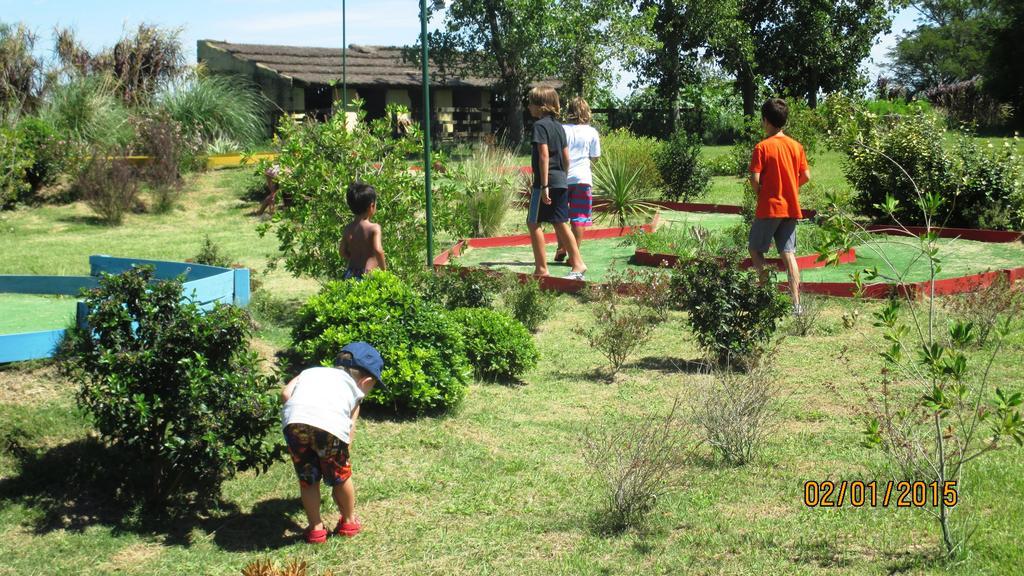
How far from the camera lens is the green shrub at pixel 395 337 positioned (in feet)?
20.7

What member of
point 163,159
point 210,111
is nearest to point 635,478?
point 163,159

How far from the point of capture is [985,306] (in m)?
7.97

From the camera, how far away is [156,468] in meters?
5.07

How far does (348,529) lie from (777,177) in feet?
17.2

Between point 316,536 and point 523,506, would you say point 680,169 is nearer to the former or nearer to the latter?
point 523,506

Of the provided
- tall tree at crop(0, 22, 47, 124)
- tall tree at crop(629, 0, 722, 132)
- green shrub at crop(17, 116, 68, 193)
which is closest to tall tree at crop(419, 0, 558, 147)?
tall tree at crop(629, 0, 722, 132)

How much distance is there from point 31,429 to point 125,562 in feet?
4.81

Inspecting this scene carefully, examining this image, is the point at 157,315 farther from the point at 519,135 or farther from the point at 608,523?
the point at 519,135

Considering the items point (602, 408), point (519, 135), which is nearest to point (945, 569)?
point (602, 408)

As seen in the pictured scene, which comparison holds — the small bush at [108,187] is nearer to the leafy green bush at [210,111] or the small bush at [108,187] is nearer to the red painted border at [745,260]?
the leafy green bush at [210,111]

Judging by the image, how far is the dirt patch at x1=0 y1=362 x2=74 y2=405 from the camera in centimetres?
602

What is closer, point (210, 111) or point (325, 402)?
point (325, 402)

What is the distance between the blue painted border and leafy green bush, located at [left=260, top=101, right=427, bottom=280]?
0.52 meters

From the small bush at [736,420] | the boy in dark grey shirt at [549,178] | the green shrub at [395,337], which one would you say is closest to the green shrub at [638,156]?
the boy in dark grey shirt at [549,178]
